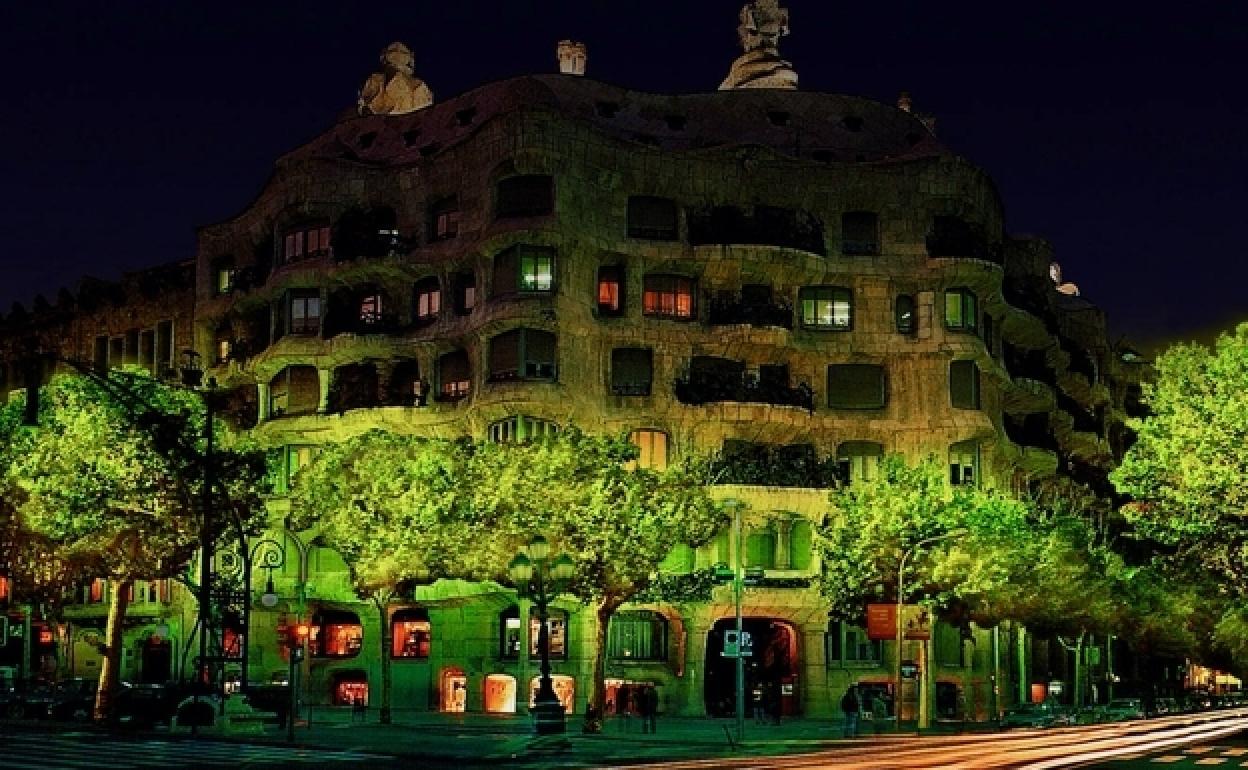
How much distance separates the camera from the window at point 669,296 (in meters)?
74.6

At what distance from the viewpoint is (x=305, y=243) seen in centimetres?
7944

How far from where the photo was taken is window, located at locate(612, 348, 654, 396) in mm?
72812

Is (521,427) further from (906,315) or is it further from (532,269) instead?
(906,315)

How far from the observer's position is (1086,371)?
342 ft

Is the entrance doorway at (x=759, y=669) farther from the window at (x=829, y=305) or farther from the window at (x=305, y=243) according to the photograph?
the window at (x=305, y=243)

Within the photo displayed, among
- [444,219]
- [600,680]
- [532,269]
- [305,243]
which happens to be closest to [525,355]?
[532,269]

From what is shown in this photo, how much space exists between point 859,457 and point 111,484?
33370 mm

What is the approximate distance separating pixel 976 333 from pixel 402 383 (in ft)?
84.0

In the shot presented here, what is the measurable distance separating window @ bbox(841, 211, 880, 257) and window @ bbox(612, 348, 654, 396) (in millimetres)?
10779

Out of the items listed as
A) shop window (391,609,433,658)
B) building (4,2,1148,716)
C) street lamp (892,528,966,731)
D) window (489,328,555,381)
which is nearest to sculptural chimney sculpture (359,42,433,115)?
building (4,2,1148,716)

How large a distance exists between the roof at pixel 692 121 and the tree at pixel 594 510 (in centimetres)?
2331

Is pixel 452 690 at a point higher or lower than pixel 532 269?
lower

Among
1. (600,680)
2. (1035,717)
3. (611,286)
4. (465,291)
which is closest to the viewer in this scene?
(600,680)

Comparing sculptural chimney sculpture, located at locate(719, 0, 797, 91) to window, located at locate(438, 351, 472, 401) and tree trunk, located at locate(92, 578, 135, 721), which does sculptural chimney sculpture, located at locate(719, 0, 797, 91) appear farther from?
tree trunk, located at locate(92, 578, 135, 721)
